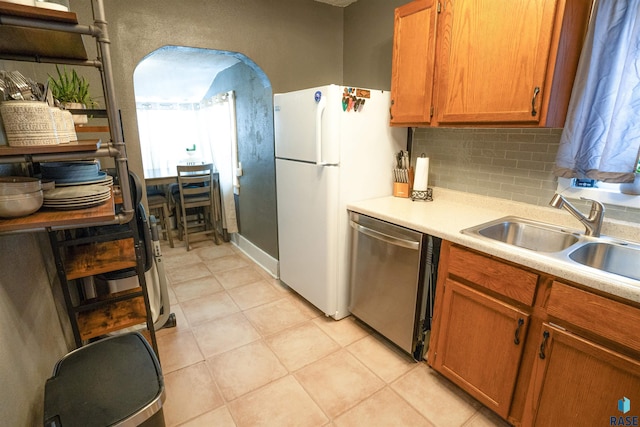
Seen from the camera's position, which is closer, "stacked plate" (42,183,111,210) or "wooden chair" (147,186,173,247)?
"stacked plate" (42,183,111,210)

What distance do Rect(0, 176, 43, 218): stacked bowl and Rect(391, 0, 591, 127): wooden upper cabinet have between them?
1.87m

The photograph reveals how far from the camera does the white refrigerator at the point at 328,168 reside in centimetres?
210

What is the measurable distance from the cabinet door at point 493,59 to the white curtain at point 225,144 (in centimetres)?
242

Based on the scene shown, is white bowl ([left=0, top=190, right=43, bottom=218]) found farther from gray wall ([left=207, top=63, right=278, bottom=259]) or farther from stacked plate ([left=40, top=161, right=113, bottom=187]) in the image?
gray wall ([left=207, top=63, right=278, bottom=259])

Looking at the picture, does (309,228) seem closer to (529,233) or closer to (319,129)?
(319,129)

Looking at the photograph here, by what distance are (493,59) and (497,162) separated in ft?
2.09

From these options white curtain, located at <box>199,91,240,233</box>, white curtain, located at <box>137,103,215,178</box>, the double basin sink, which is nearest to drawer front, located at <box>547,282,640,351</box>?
the double basin sink

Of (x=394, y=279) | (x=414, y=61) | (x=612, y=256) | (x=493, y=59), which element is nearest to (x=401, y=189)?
(x=394, y=279)

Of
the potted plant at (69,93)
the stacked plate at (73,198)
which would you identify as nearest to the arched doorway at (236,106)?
the potted plant at (69,93)

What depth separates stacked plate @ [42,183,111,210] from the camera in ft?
3.15

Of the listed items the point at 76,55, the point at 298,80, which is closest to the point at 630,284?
the point at 76,55

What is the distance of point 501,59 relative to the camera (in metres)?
1.57

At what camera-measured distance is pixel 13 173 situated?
1266 mm

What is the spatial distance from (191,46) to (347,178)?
4.69ft
